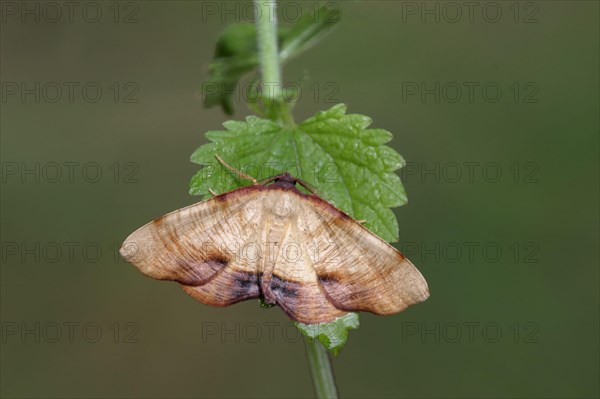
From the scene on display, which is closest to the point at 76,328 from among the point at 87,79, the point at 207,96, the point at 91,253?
the point at 91,253

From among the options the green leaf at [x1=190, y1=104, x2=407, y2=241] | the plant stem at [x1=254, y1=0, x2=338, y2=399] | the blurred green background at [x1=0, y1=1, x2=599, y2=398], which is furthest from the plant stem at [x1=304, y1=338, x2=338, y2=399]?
the blurred green background at [x1=0, y1=1, x2=599, y2=398]

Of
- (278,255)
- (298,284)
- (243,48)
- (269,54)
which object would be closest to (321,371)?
(298,284)

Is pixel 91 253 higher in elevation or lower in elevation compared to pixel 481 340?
higher

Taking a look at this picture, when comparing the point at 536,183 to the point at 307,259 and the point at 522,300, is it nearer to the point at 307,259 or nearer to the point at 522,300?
the point at 522,300

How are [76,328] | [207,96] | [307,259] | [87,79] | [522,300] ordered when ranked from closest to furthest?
1. [307,259]
2. [207,96]
3. [522,300]
4. [76,328]
5. [87,79]

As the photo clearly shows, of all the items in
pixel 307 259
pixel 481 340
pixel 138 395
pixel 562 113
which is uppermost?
pixel 562 113
